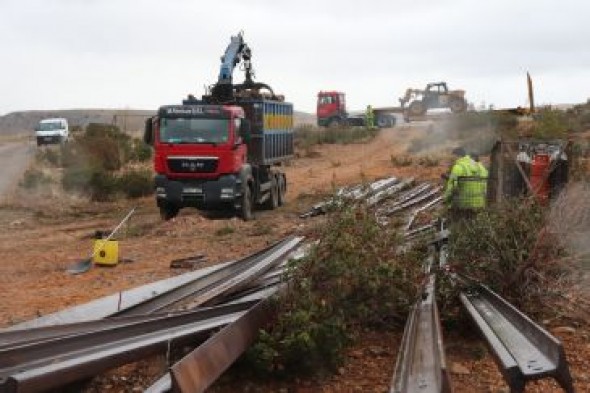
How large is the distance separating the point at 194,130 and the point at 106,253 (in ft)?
18.8

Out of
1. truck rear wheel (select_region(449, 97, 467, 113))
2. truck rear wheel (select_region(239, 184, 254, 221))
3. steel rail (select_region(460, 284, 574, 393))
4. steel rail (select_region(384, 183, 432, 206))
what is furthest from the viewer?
truck rear wheel (select_region(449, 97, 467, 113))

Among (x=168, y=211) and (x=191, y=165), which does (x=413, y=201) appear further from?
(x=168, y=211)

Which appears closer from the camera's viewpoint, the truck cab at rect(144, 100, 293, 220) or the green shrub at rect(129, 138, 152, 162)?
the truck cab at rect(144, 100, 293, 220)

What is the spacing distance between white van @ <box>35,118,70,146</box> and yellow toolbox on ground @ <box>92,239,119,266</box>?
42309 mm

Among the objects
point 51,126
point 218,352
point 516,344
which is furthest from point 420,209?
point 51,126

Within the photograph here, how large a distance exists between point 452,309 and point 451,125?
39.0 meters

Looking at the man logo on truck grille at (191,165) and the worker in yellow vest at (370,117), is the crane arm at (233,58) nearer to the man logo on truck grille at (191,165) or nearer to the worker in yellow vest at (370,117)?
the man logo on truck grille at (191,165)

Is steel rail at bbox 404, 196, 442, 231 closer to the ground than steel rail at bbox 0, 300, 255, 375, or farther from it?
closer to the ground

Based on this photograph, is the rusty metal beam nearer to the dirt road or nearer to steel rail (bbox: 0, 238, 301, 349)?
steel rail (bbox: 0, 238, 301, 349)

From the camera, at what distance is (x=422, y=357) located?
18.1ft

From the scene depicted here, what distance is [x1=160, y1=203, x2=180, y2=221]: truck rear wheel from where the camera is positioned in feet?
59.8

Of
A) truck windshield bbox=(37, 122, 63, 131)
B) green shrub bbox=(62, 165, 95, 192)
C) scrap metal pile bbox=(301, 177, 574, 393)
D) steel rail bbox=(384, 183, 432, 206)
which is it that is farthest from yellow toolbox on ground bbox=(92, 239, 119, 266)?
truck windshield bbox=(37, 122, 63, 131)

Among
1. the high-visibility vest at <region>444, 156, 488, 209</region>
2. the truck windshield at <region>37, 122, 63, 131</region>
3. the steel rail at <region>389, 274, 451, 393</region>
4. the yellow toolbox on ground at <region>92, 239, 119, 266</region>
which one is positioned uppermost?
the truck windshield at <region>37, 122, 63, 131</region>

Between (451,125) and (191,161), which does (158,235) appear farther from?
(451,125)
